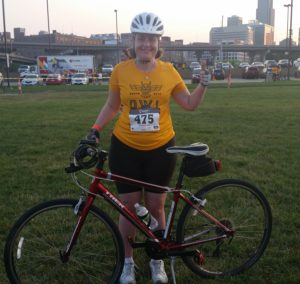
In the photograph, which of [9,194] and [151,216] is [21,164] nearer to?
[9,194]

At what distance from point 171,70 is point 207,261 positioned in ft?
5.60

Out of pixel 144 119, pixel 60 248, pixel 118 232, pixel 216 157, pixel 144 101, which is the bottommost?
pixel 216 157

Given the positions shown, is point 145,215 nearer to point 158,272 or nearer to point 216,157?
point 158,272

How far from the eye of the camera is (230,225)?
12.1 ft

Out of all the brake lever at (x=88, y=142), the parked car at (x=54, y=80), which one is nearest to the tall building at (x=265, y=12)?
the parked car at (x=54, y=80)

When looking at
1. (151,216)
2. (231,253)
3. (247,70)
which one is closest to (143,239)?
(151,216)

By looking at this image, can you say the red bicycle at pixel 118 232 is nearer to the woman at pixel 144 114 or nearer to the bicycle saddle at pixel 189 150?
the bicycle saddle at pixel 189 150

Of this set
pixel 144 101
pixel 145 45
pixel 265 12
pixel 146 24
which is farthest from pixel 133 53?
pixel 265 12

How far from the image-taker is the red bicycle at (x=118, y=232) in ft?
10.1

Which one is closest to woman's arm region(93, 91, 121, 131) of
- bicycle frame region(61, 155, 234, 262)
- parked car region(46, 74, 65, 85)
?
bicycle frame region(61, 155, 234, 262)

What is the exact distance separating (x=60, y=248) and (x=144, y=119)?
1.22 m

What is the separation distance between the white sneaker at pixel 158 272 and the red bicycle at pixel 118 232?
17cm

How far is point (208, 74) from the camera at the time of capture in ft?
10.8

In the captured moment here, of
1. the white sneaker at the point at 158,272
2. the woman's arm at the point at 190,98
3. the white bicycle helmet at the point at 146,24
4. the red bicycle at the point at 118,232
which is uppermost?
the white bicycle helmet at the point at 146,24
